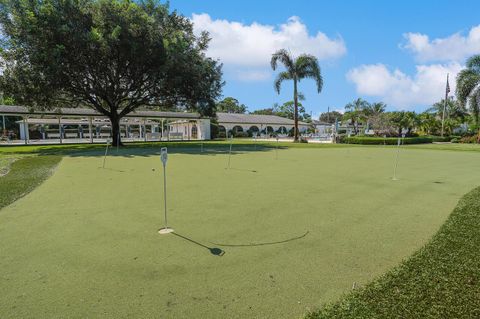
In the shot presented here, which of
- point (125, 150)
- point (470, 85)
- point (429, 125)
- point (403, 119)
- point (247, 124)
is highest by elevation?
Result: point (470, 85)

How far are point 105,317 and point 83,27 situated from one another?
71.8 feet

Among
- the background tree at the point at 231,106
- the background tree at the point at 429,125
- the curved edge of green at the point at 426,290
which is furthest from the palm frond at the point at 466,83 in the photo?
the background tree at the point at 231,106

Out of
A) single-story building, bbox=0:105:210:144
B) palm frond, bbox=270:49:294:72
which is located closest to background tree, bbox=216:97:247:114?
single-story building, bbox=0:105:210:144

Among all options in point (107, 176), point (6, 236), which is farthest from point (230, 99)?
point (6, 236)

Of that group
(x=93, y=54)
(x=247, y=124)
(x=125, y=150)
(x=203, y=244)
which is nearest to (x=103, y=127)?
(x=247, y=124)

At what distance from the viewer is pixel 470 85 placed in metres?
27.6

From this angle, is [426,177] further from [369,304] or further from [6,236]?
[6,236]

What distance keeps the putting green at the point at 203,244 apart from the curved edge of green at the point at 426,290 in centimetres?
19

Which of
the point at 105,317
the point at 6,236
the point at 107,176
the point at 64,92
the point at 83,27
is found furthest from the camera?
the point at 64,92

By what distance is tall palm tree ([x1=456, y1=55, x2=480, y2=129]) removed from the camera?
27609 millimetres

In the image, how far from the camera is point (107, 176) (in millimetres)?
9367

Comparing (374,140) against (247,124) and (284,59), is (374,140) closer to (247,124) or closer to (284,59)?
(284,59)

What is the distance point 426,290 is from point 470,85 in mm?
32234

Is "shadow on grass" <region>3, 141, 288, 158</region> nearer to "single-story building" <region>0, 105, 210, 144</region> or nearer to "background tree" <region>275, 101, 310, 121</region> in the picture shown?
"single-story building" <region>0, 105, 210, 144</region>
